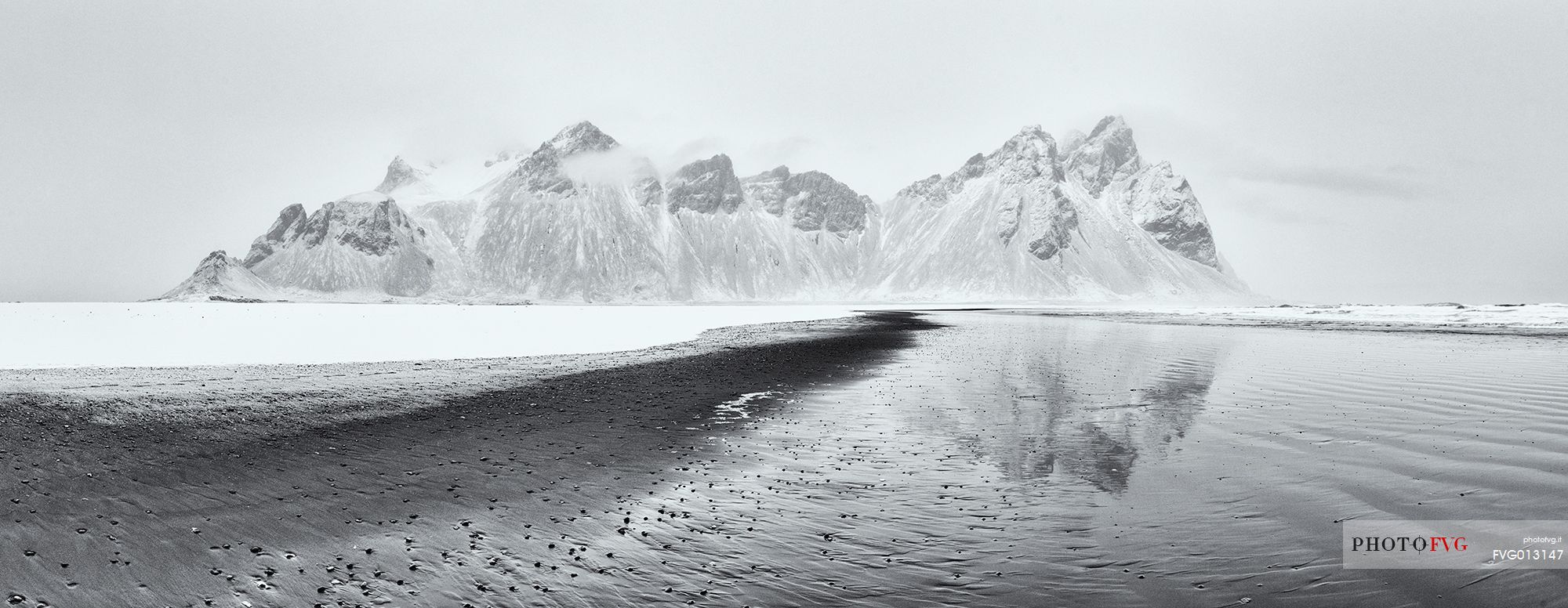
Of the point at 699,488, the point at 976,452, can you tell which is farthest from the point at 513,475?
the point at 976,452

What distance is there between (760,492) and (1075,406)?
12768mm

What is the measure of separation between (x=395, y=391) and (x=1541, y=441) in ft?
90.5

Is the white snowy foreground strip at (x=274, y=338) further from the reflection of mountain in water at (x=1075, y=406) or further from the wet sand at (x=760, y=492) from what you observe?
the reflection of mountain in water at (x=1075, y=406)

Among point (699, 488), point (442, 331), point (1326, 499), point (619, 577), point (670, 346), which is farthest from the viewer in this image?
point (442, 331)

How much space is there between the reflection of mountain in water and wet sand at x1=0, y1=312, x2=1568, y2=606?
0.57 ft

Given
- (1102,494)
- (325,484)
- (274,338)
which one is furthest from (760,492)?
(274,338)

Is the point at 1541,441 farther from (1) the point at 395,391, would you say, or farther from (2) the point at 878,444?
(1) the point at 395,391

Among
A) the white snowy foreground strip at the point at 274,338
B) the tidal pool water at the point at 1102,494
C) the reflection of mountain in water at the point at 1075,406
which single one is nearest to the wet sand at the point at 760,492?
the tidal pool water at the point at 1102,494

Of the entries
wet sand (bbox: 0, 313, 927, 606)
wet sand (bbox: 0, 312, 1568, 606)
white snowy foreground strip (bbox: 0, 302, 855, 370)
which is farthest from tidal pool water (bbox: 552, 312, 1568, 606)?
white snowy foreground strip (bbox: 0, 302, 855, 370)

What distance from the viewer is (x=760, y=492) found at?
12.3 meters

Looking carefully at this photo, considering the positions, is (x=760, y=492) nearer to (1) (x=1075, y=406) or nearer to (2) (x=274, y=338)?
(1) (x=1075, y=406)

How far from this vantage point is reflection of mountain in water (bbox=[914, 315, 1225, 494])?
1470 cm

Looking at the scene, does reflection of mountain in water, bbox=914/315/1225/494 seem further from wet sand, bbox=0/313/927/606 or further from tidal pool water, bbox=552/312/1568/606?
wet sand, bbox=0/313/927/606

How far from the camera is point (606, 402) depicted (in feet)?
71.9
